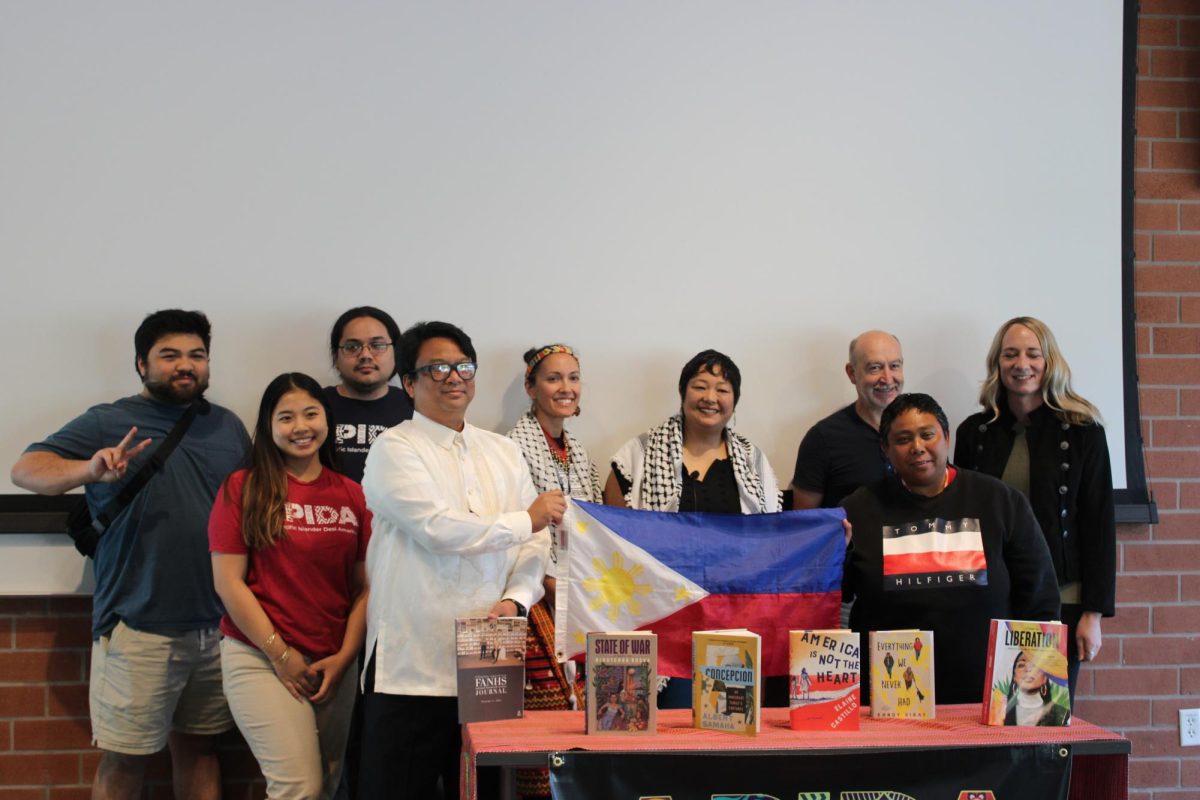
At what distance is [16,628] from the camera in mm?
4016

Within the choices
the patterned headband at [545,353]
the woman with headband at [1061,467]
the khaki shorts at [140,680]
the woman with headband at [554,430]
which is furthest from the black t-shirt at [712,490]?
the khaki shorts at [140,680]

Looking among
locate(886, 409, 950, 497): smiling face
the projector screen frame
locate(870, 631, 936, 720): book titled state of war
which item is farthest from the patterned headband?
the projector screen frame

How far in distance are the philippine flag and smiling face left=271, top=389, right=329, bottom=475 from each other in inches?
30.7

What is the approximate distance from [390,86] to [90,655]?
232cm

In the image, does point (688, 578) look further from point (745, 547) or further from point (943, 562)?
point (943, 562)

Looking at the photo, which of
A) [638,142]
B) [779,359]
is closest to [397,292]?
[638,142]

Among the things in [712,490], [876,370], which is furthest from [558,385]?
[876,370]

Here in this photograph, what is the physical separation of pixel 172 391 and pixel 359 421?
2.00 ft

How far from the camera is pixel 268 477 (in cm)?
325

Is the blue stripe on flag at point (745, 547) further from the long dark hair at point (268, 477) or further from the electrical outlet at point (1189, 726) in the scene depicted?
the electrical outlet at point (1189, 726)

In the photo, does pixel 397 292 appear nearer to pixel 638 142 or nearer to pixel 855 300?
pixel 638 142

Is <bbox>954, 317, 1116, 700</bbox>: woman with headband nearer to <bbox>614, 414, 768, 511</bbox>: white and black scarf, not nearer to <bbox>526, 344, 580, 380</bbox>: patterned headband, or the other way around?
<bbox>614, 414, 768, 511</bbox>: white and black scarf

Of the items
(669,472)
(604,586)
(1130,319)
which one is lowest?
(604,586)

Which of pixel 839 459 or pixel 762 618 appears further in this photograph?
pixel 839 459
